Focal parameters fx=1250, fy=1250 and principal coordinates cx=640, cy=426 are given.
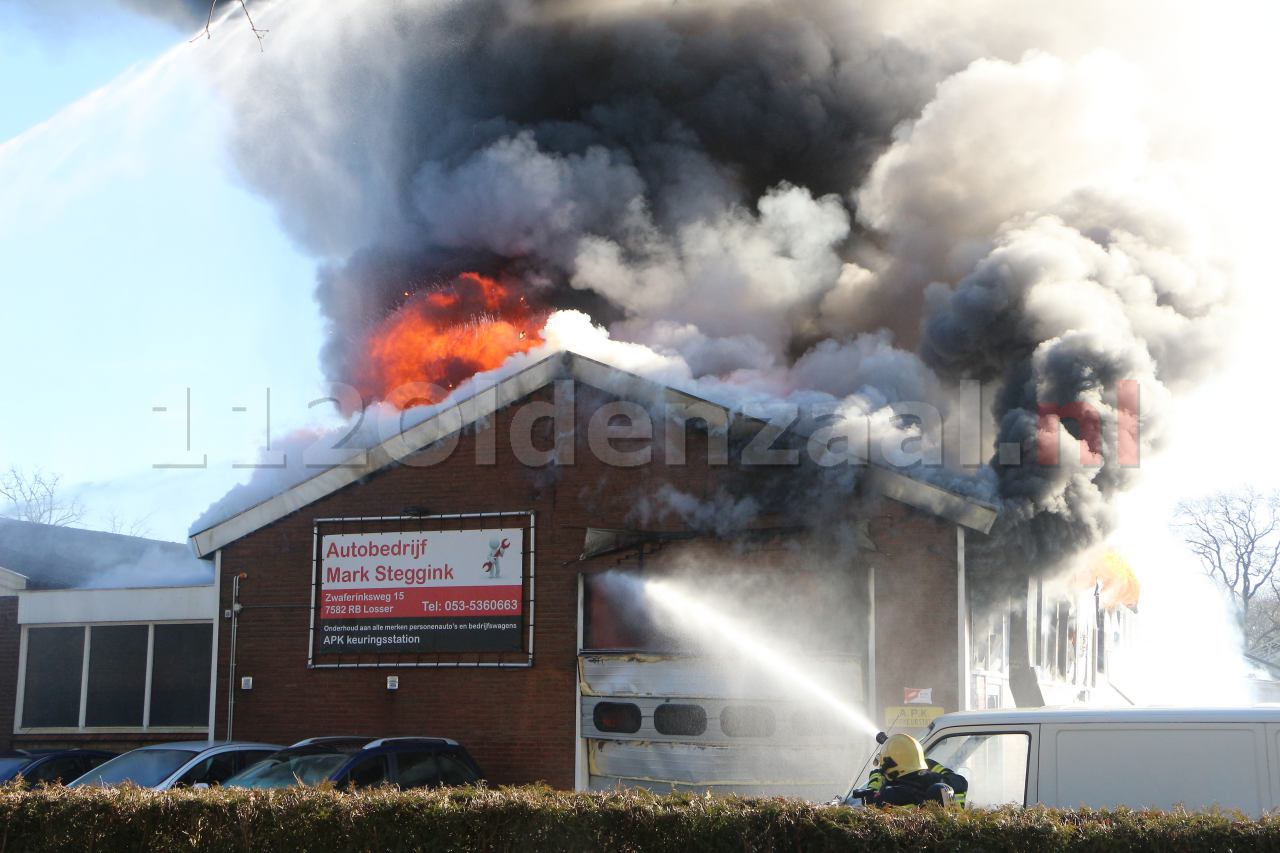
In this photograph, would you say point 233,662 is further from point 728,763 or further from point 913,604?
point 913,604

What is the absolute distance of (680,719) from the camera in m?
A: 14.5

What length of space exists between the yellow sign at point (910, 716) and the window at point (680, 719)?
210 cm

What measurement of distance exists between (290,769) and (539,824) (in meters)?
5.05

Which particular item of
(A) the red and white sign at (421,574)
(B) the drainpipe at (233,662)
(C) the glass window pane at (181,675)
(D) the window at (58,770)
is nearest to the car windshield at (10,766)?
(D) the window at (58,770)

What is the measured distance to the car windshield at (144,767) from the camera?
12078 mm

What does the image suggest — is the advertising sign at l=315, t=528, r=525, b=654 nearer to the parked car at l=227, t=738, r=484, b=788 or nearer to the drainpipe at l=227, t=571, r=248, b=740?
the drainpipe at l=227, t=571, r=248, b=740

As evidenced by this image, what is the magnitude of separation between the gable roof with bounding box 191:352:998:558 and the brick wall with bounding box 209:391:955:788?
0.58 feet

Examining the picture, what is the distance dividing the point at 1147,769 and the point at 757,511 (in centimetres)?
733

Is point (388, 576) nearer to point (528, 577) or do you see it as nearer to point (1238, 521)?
point (528, 577)

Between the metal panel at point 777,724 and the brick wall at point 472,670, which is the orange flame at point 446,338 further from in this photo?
the metal panel at point 777,724

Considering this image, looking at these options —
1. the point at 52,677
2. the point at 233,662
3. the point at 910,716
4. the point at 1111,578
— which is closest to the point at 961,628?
the point at 910,716

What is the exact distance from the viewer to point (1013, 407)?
16.5 m

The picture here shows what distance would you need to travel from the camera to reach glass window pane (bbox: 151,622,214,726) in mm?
17391

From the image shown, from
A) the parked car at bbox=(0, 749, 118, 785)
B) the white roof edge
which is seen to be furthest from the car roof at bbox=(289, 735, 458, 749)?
the white roof edge
